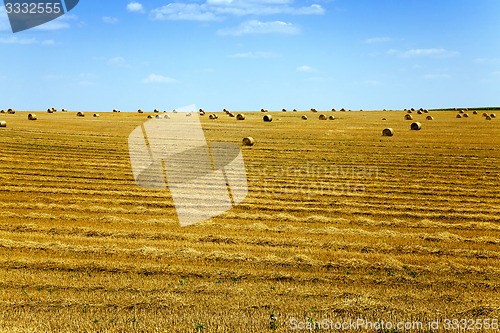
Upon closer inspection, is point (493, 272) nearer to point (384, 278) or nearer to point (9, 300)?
point (384, 278)

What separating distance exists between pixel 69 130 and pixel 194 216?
22.6 m

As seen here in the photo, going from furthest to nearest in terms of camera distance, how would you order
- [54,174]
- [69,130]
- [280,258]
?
[69,130]
[54,174]
[280,258]

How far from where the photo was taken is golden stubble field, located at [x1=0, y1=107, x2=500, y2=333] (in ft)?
27.5

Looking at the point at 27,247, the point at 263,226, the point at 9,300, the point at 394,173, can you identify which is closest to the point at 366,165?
the point at 394,173

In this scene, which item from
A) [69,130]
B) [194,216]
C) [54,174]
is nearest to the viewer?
[194,216]

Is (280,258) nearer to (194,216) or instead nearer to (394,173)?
(194,216)

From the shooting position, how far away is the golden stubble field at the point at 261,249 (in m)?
8.38

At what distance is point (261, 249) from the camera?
11734mm

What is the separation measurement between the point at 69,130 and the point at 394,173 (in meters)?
23.2

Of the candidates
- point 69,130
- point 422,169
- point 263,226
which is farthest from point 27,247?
point 69,130

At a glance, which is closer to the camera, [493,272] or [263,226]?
[493,272]

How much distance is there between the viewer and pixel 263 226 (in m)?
13.7

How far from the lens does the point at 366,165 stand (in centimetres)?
2253

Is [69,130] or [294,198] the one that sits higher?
[69,130]
